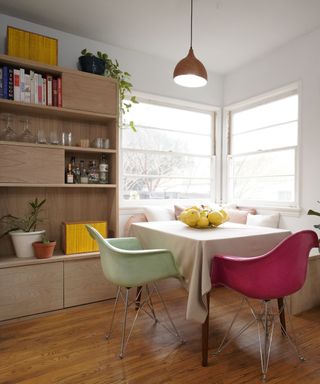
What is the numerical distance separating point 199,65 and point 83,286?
2.16 metres

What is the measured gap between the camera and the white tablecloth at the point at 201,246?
171 cm

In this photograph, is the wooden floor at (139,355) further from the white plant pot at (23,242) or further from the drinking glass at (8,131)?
the drinking glass at (8,131)

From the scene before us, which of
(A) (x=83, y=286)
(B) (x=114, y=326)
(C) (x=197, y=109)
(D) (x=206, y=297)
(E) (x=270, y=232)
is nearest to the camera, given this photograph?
(D) (x=206, y=297)

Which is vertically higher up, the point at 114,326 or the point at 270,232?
the point at 270,232

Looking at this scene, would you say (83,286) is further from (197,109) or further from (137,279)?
(197,109)

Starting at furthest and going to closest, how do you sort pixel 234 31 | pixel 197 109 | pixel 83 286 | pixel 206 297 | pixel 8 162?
pixel 197 109
pixel 234 31
pixel 83 286
pixel 8 162
pixel 206 297

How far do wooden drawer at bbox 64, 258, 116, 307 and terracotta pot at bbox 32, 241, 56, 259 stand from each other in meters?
0.17

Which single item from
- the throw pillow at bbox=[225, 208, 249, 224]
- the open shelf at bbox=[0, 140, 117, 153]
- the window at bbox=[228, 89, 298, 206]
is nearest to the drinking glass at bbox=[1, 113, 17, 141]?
the open shelf at bbox=[0, 140, 117, 153]

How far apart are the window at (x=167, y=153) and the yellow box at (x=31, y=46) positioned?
1.09 metres

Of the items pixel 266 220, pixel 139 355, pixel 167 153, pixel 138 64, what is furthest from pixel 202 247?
pixel 138 64

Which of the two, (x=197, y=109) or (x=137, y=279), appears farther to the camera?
(x=197, y=109)

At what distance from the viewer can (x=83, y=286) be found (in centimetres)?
273

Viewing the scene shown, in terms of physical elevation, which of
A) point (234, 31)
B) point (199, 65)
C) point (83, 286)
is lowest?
point (83, 286)

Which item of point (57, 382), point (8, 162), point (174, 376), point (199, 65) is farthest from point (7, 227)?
point (199, 65)
